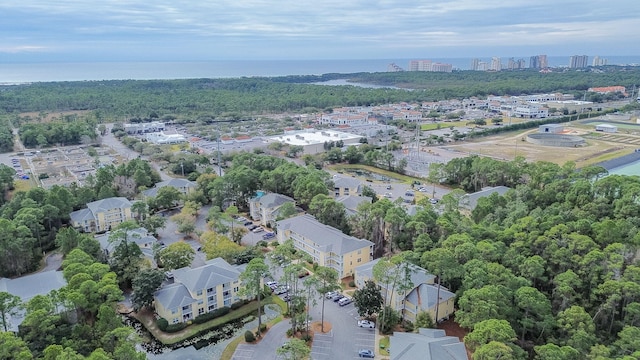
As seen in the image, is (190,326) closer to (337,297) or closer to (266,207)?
(337,297)

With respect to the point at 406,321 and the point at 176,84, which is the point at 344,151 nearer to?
the point at 406,321

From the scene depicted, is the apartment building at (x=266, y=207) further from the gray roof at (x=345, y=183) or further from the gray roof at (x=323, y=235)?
the gray roof at (x=345, y=183)

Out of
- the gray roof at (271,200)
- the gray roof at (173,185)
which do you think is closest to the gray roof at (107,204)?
the gray roof at (173,185)

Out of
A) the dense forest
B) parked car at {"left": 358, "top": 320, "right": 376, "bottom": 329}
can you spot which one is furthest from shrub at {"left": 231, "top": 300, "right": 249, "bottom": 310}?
the dense forest

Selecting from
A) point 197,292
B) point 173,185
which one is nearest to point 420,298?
point 197,292

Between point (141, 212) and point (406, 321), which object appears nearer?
point (406, 321)

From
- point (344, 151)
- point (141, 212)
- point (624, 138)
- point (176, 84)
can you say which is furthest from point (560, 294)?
point (176, 84)
